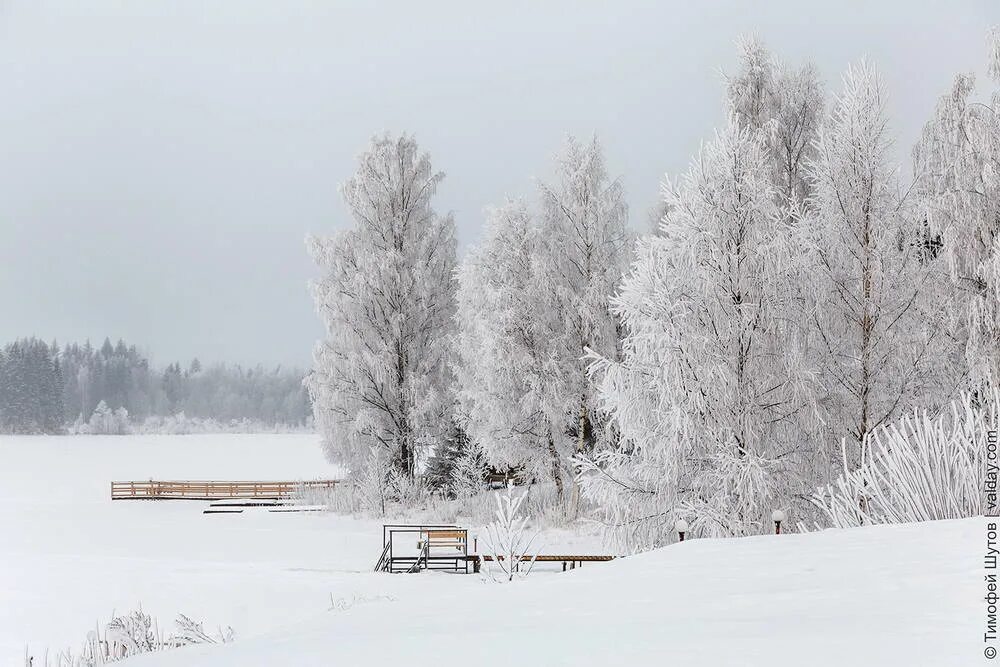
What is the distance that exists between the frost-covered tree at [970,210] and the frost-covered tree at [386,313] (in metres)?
14.1

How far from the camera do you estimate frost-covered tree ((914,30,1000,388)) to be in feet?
35.6

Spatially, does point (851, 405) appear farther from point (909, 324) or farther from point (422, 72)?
point (422, 72)

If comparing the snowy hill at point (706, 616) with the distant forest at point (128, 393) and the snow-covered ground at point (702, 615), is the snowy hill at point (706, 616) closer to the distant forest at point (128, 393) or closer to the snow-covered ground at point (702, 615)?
the snow-covered ground at point (702, 615)

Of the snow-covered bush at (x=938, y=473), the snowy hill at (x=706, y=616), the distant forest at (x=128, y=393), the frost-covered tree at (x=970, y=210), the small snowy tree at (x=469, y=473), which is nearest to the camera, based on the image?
the snowy hill at (x=706, y=616)

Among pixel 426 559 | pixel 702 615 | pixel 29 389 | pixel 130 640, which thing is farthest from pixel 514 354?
pixel 29 389

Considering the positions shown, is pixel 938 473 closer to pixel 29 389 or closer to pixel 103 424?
pixel 29 389

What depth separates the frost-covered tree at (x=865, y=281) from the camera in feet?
34.5

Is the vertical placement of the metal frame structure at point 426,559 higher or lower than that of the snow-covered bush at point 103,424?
lower

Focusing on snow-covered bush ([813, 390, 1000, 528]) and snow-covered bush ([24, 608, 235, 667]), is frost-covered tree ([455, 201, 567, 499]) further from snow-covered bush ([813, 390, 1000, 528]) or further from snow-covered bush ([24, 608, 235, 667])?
snow-covered bush ([813, 390, 1000, 528])

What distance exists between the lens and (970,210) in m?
11.5

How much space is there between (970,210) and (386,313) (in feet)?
51.5

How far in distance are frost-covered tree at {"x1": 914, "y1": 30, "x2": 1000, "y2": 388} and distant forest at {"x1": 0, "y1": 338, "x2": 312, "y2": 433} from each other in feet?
237

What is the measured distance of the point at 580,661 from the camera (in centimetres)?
267

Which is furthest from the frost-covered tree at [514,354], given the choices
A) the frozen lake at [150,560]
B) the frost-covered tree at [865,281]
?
the frost-covered tree at [865,281]
